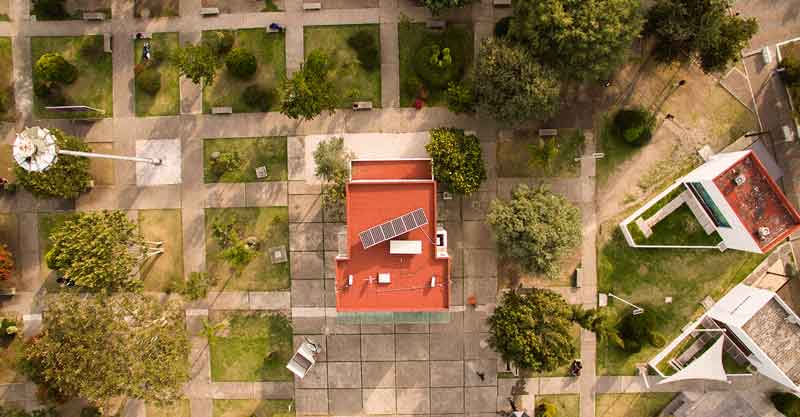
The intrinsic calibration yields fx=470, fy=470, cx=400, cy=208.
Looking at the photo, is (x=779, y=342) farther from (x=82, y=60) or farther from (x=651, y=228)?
(x=82, y=60)

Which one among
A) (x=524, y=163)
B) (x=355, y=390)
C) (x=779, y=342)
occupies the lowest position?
(x=355, y=390)

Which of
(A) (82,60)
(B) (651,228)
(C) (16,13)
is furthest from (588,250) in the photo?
(C) (16,13)

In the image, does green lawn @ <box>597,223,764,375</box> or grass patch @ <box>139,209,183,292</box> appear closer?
green lawn @ <box>597,223,764,375</box>

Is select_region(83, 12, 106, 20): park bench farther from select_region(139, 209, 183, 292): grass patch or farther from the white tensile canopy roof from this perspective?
the white tensile canopy roof

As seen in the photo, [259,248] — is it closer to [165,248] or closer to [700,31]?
[165,248]

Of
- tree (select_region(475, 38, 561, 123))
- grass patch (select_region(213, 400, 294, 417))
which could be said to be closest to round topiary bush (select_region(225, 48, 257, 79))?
tree (select_region(475, 38, 561, 123))

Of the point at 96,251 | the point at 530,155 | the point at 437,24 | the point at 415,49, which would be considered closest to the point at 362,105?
the point at 415,49
